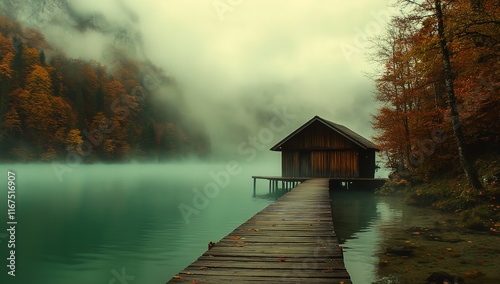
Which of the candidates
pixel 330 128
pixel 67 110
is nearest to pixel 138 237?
pixel 330 128

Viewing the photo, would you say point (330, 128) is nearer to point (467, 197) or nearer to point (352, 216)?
point (352, 216)

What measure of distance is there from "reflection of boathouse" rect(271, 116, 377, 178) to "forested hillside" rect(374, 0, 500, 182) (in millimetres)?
3247

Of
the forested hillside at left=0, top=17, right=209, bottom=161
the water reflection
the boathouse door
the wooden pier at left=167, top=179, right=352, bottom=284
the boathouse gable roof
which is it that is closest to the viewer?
the wooden pier at left=167, top=179, right=352, bottom=284

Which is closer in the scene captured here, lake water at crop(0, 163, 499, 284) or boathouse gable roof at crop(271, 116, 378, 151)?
lake water at crop(0, 163, 499, 284)

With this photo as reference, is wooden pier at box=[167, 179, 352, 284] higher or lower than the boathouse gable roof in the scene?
lower

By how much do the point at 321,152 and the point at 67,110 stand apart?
5805 cm

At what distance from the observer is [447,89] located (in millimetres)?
16031

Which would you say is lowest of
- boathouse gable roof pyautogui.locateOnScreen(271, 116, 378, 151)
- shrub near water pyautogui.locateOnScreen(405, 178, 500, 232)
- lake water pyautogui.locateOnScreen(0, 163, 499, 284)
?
lake water pyautogui.locateOnScreen(0, 163, 499, 284)

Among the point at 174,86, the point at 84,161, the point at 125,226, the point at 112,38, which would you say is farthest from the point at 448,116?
the point at 112,38

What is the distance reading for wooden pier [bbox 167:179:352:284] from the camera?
487 cm

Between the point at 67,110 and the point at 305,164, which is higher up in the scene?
the point at 67,110

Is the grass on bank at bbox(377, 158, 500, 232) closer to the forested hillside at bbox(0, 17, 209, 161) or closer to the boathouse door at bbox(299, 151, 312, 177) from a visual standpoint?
the boathouse door at bbox(299, 151, 312, 177)

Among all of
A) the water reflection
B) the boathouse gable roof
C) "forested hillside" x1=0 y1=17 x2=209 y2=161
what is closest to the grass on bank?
the water reflection

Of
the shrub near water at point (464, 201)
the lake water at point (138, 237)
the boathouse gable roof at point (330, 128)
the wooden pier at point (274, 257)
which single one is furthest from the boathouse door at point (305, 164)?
the wooden pier at point (274, 257)
